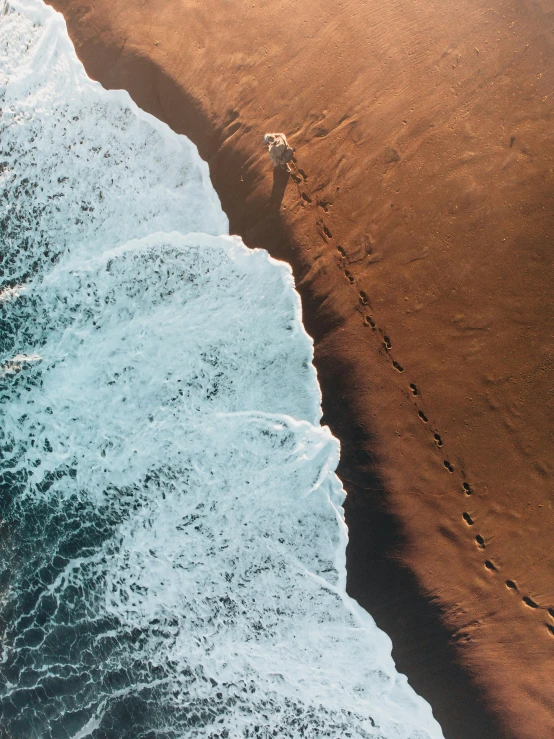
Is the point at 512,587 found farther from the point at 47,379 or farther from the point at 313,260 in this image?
the point at 47,379

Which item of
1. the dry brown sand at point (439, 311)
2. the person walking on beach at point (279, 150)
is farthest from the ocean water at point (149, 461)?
the person walking on beach at point (279, 150)

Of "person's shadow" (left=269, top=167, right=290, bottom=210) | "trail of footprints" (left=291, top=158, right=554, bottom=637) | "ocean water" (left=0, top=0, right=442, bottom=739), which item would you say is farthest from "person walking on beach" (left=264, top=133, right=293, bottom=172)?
"ocean water" (left=0, top=0, right=442, bottom=739)

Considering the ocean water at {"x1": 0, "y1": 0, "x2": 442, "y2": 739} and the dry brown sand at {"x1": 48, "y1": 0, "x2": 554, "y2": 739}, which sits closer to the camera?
the dry brown sand at {"x1": 48, "y1": 0, "x2": 554, "y2": 739}

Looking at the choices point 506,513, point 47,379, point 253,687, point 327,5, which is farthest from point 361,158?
point 253,687

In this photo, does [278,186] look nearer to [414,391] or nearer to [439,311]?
[439,311]

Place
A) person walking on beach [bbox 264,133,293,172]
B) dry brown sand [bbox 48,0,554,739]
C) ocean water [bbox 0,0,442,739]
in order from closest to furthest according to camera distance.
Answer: dry brown sand [bbox 48,0,554,739]
person walking on beach [bbox 264,133,293,172]
ocean water [bbox 0,0,442,739]

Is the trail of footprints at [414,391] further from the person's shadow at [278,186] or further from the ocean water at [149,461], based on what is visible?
the ocean water at [149,461]

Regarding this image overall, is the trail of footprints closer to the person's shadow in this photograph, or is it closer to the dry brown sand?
the dry brown sand
